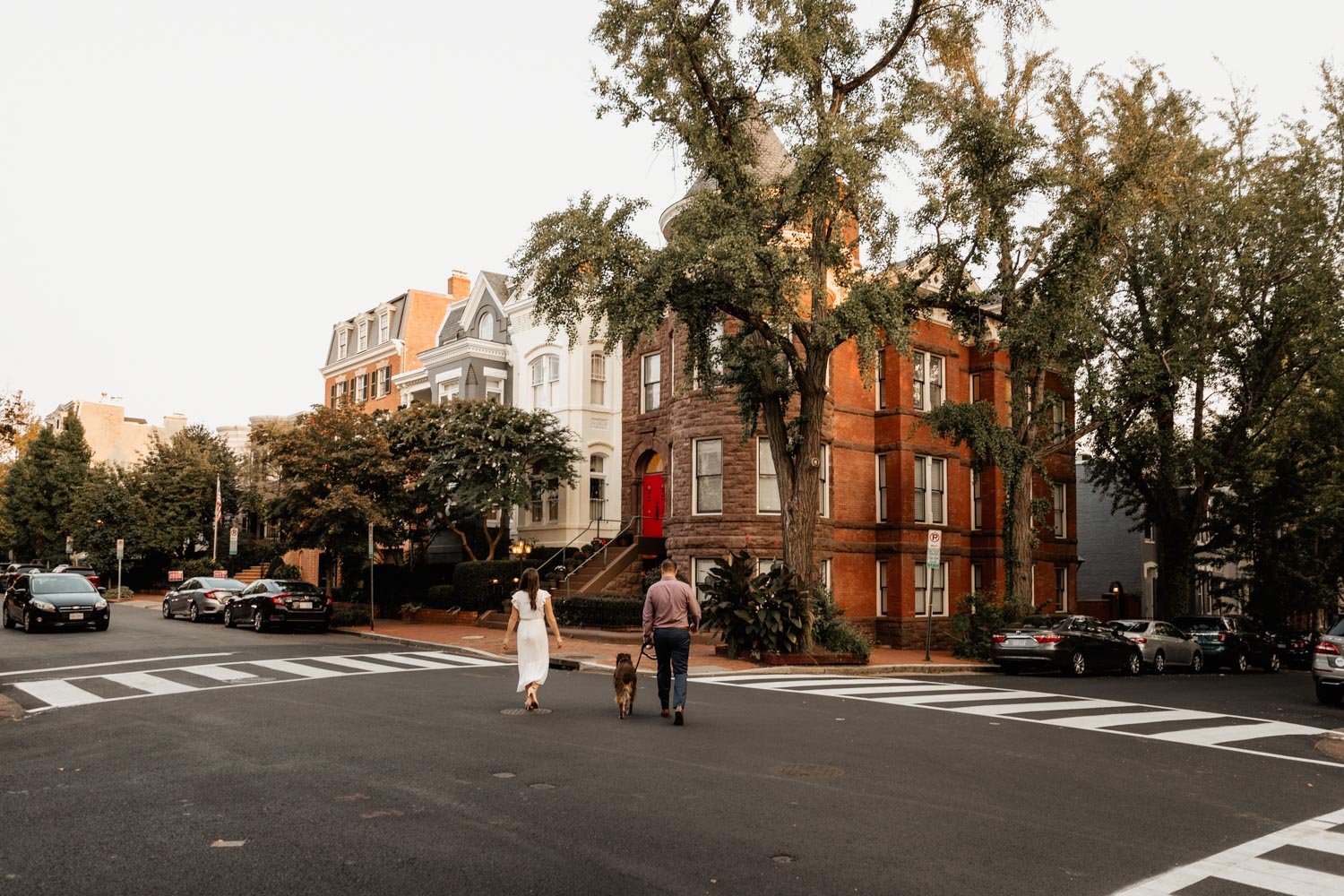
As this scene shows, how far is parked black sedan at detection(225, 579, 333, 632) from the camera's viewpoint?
1045 inches

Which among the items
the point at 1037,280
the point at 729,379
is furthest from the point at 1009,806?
the point at 1037,280

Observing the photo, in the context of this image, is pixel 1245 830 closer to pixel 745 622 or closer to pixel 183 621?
pixel 745 622

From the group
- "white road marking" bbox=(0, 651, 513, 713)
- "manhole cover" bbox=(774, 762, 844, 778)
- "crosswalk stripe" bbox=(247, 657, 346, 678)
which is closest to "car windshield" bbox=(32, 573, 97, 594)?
"white road marking" bbox=(0, 651, 513, 713)

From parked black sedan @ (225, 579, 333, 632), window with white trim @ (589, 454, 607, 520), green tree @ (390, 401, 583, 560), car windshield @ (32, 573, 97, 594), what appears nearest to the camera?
car windshield @ (32, 573, 97, 594)

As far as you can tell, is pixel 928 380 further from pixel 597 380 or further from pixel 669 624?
pixel 669 624

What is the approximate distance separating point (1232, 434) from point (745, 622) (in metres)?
18.5

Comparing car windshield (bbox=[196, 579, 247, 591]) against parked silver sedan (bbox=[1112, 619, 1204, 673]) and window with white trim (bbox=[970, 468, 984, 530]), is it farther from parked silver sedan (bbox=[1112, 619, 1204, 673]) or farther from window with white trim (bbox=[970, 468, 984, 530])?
parked silver sedan (bbox=[1112, 619, 1204, 673])

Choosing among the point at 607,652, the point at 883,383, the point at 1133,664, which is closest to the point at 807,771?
the point at 607,652

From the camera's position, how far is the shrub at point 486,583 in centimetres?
3005

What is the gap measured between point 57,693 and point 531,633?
278 inches

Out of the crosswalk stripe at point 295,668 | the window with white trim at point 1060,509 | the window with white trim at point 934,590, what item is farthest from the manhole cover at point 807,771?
the window with white trim at point 1060,509

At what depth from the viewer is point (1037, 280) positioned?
2384cm

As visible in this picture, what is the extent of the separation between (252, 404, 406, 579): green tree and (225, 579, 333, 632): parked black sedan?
2.19 metres

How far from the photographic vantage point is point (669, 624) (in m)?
11.7
